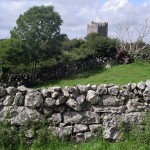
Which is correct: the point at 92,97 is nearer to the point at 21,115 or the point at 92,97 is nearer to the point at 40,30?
the point at 21,115

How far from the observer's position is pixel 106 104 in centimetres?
911

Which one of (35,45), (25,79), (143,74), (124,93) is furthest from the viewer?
(35,45)

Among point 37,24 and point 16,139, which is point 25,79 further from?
point 16,139

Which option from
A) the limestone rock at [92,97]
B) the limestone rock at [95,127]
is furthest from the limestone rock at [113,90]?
the limestone rock at [95,127]

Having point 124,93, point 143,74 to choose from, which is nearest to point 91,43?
point 143,74

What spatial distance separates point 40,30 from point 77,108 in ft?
93.5

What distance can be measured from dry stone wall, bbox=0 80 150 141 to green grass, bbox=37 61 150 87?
1522 centimetres

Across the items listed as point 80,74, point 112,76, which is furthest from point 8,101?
point 80,74

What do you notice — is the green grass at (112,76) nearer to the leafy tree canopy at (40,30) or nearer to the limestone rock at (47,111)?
the leafy tree canopy at (40,30)

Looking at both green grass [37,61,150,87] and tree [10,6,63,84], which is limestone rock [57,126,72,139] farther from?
tree [10,6,63,84]

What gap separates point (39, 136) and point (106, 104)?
153 centimetres

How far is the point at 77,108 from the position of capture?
8992mm

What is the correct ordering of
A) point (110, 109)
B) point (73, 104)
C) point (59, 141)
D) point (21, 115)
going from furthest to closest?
point (110, 109) → point (73, 104) → point (21, 115) → point (59, 141)

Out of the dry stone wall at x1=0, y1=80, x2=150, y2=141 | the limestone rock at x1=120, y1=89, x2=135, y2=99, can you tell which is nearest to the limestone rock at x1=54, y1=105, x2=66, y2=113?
the dry stone wall at x1=0, y1=80, x2=150, y2=141
